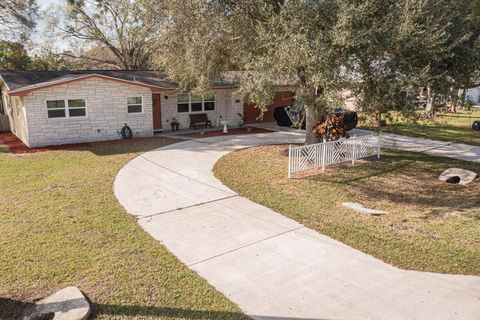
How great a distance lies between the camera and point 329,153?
1097 cm

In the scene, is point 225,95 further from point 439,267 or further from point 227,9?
point 439,267

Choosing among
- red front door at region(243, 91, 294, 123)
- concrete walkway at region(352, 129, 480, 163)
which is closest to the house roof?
red front door at region(243, 91, 294, 123)

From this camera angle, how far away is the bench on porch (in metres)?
19.6

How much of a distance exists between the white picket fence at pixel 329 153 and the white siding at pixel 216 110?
9407mm

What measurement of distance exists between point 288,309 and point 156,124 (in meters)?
15.9

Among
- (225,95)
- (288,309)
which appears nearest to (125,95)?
(225,95)

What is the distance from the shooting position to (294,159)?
10445 mm

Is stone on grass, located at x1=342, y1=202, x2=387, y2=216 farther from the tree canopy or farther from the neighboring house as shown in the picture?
the neighboring house

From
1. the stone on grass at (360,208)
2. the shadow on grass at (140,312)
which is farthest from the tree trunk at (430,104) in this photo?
the shadow on grass at (140,312)

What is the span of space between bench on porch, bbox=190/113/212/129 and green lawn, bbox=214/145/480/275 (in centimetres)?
701

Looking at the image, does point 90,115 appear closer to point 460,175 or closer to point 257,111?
point 257,111

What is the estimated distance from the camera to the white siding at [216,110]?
62.3 feet

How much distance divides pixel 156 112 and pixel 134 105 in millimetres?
2096

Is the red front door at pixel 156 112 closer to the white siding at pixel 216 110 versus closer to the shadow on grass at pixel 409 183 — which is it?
the white siding at pixel 216 110
